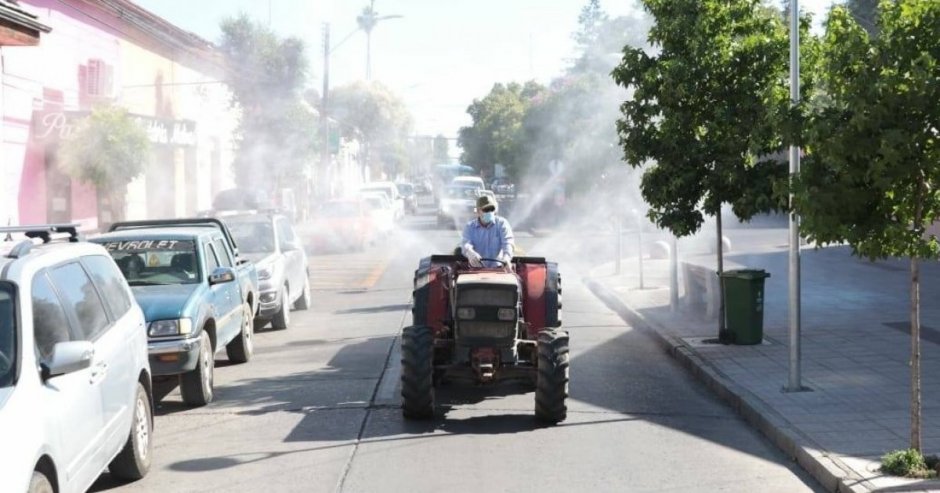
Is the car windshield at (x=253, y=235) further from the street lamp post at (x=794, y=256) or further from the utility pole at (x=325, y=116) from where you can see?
the utility pole at (x=325, y=116)

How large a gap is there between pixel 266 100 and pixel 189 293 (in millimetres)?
38170

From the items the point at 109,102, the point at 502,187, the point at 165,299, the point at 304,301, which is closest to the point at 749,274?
the point at 165,299

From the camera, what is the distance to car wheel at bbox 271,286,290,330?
18.5 metres

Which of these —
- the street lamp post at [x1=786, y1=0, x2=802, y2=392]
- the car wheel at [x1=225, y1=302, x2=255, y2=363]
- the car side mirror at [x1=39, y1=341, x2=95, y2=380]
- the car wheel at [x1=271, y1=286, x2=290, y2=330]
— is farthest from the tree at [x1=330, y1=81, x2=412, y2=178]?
the car side mirror at [x1=39, y1=341, x2=95, y2=380]

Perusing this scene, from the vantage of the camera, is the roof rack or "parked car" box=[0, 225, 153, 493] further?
the roof rack

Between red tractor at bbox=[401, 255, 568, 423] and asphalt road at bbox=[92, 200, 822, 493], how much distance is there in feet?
1.09

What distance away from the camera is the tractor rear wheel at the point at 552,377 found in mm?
10703

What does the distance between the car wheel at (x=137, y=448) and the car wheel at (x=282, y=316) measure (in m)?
9.15

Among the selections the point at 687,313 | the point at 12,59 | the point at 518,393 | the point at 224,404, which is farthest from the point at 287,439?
the point at 12,59

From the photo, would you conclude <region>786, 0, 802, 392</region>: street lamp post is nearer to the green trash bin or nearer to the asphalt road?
the asphalt road

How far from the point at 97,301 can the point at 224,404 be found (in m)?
3.99

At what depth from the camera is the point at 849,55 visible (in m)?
8.74

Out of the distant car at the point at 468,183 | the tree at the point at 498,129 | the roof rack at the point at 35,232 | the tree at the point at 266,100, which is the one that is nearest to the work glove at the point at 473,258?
the roof rack at the point at 35,232

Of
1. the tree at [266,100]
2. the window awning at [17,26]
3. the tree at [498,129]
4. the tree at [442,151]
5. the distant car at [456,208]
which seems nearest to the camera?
the window awning at [17,26]
